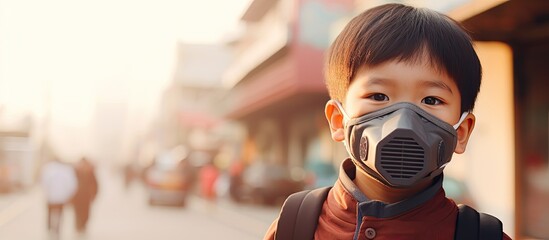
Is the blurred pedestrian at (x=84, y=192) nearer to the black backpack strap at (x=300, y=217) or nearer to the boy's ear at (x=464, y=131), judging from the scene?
the black backpack strap at (x=300, y=217)

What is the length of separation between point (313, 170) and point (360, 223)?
22.6 meters

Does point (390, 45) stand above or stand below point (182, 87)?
below

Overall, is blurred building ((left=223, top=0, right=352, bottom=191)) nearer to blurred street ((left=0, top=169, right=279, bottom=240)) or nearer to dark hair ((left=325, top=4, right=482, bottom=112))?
blurred street ((left=0, top=169, right=279, bottom=240))

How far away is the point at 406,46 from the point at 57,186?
11.1 m

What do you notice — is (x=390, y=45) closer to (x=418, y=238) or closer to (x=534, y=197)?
(x=418, y=238)

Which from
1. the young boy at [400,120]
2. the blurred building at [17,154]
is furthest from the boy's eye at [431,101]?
the blurred building at [17,154]

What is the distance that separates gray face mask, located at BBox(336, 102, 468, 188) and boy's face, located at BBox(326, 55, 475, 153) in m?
0.03

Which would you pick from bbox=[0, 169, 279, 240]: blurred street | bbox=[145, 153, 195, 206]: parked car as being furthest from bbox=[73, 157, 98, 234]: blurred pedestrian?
bbox=[145, 153, 195, 206]: parked car

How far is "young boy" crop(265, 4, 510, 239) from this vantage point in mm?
2082

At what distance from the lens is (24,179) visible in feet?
147

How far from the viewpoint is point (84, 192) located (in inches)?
571

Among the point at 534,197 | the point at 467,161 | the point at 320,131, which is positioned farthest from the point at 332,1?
the point at 534,197

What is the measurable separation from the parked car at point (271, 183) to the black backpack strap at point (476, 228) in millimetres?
21810

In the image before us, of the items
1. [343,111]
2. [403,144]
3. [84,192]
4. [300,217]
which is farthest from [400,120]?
[84,192]
